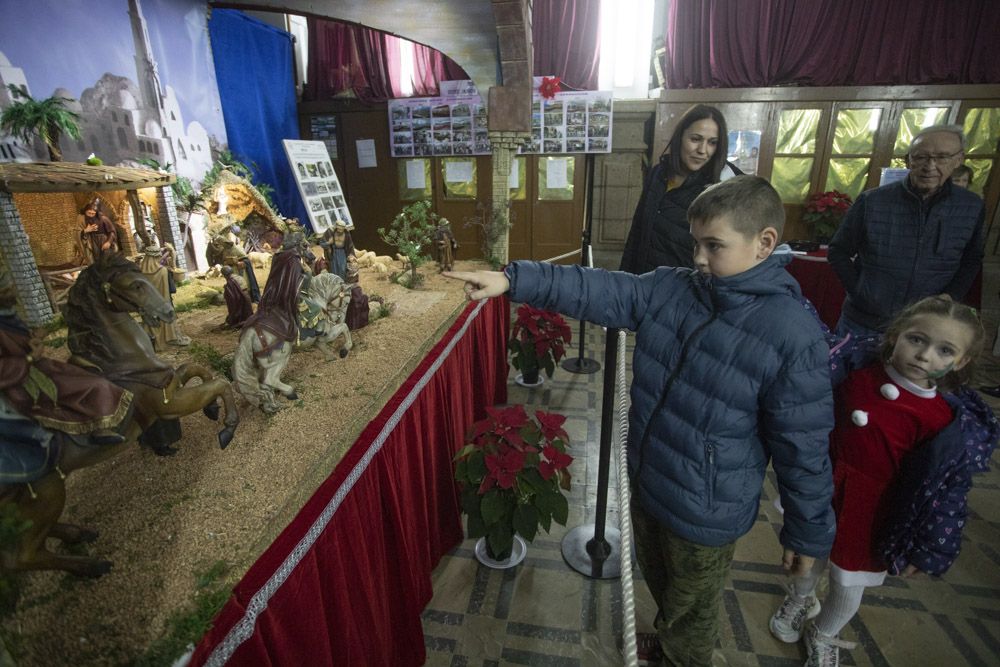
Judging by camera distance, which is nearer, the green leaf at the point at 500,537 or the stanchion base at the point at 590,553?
the green leaf at the point at 500,537

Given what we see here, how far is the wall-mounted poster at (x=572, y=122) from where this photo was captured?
6.56 meters

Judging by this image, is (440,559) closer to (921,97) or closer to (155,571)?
(155,571)

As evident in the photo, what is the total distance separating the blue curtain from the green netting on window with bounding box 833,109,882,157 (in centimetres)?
674

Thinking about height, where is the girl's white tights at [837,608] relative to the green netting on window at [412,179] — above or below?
below

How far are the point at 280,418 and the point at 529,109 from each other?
3.02 m

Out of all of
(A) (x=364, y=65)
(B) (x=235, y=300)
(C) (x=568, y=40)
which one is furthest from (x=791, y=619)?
(A) (x=364, y=65)

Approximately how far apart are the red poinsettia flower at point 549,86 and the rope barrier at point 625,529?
5167 mm

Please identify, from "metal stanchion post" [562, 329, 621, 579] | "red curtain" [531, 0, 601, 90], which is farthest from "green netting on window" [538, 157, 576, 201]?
"metal stanchion post" [562, 329, 621, 579]

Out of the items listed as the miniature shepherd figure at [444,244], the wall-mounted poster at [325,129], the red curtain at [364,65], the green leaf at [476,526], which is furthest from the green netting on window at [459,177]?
the green leaf at [476,526]

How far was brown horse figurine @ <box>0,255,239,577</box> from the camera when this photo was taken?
46.4 inches

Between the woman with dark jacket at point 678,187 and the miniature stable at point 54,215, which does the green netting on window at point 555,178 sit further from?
the woman with dark jacket at point 678,187

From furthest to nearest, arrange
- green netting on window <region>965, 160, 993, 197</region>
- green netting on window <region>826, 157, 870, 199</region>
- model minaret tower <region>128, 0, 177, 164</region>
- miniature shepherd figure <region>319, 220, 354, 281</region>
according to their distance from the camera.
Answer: green netting on window <region>826, 157, 870, 199</region> → green netting on window <region>965, 160, 993, 197</region> → model minaret tower <region>128, 0, 177, 164</region> → miniature shepherd figure <region>319, 220, 354, 281</region>

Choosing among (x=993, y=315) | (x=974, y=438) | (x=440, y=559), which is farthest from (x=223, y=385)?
(x=993, y=315)

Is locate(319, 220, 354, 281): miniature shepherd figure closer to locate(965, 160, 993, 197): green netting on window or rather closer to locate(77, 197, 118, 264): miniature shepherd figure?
locate(77, 197, 118, 264): miniature shepherd figure
